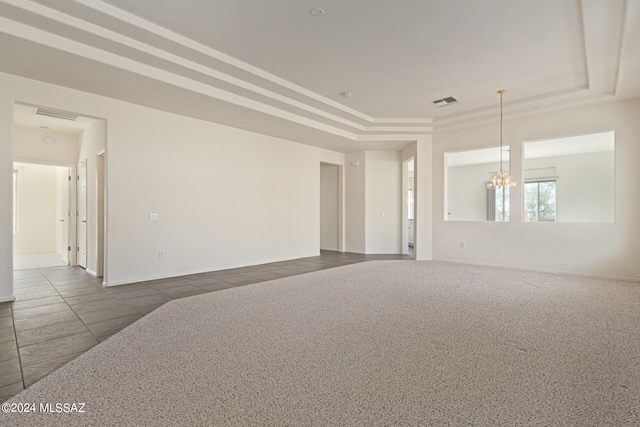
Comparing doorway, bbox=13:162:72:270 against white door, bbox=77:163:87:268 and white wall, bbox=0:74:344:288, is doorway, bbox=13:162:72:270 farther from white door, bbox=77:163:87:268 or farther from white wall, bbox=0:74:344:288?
white wall, bbox=0:74:344:288

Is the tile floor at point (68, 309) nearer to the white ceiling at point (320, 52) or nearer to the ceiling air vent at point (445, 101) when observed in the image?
the white ceiling at point (320, 52)

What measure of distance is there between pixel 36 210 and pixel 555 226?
516 inches

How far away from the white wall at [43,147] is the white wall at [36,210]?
3481mm

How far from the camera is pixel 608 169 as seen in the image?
898 centimetres

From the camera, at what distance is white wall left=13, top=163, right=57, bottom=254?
8.77 meters

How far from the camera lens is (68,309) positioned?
3621 millimetres

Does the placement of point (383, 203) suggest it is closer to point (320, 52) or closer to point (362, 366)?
point (320, 52)

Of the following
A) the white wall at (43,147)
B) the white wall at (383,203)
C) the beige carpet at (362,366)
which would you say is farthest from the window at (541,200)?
the white wall at (43,147)

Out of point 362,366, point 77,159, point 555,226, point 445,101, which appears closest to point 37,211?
point 77,159

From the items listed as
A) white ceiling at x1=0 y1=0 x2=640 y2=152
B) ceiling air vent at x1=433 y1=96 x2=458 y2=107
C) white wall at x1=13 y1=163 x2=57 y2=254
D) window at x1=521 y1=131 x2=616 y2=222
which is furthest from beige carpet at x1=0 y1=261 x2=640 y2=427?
white wall at x1=13 y1=163 x2=57 y2=254

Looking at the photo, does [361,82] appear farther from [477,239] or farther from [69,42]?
[477,239]

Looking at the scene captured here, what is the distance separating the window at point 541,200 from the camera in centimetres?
999

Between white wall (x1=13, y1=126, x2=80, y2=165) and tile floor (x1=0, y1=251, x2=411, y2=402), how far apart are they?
2285 mm

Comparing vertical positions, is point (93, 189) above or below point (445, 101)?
below
